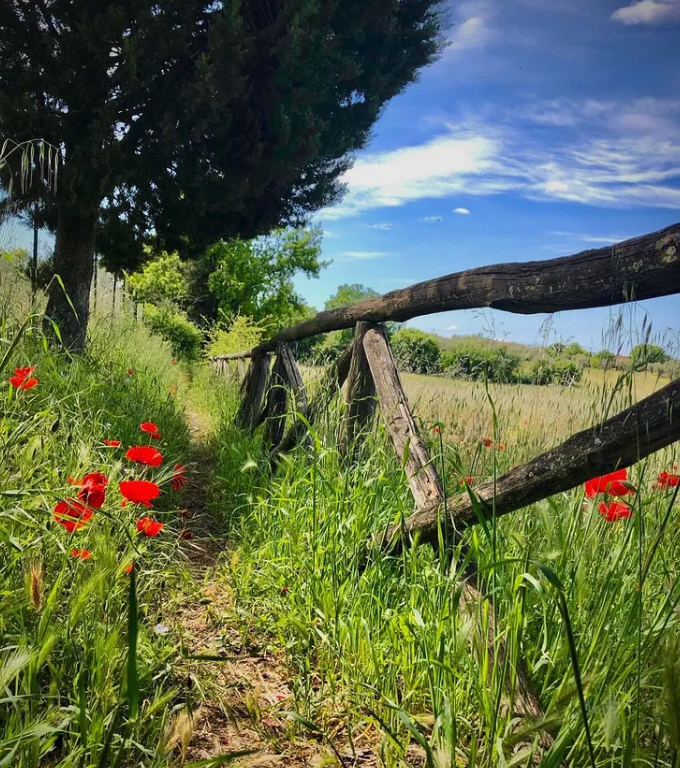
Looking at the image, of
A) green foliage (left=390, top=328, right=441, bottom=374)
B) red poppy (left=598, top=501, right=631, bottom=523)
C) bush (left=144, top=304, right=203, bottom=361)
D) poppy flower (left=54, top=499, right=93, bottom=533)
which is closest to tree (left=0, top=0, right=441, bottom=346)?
green foliage (left=390, top=328, right=441, bottom=374)

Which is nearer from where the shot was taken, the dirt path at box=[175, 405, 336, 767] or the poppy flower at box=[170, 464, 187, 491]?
the dirt path at box=[175, 405, 336, 767]

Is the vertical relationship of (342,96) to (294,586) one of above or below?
above

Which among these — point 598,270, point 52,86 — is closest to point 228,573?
point 598,270

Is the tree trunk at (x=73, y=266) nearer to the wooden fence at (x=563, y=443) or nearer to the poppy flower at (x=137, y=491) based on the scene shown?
the wooden fence at (x=563, y=443)

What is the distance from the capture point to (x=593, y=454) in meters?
1.30

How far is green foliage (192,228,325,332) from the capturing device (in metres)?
22.5

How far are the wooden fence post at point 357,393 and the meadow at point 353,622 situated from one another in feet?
0.43

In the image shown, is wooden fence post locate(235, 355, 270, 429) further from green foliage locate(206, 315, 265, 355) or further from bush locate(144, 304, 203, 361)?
bush locate(144, 304, 203, 361)

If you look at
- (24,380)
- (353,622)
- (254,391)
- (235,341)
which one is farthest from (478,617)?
(235,341)

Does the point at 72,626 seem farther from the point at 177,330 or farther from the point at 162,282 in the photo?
the point at 162,282

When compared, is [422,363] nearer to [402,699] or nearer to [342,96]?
[402,699]

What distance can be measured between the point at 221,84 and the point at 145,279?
55.4 feet

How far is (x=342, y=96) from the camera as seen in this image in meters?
8.08

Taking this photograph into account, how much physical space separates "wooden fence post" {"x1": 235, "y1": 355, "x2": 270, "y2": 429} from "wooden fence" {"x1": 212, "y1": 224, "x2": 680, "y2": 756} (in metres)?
2.55
